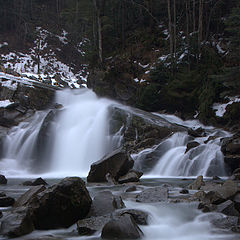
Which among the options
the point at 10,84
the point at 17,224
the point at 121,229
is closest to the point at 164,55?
the point at 10,84

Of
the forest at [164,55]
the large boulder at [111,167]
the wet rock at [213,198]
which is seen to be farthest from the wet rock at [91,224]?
the forest at [164,55]

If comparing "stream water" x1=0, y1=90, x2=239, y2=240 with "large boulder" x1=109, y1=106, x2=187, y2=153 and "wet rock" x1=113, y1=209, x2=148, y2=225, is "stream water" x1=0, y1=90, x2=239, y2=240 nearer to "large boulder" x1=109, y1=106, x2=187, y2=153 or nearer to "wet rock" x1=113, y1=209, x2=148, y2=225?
"wet rock" x1=113, y1=209, x2=148, y2=225

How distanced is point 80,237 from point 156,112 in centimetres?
1517

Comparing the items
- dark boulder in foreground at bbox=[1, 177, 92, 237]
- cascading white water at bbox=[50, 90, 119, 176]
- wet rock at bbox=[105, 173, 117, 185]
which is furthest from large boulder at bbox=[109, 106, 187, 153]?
dark boulder in foreground at bbox=[1, 177, 92, 237]

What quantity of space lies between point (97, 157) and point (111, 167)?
5054mm

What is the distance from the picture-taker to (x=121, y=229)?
4.18m

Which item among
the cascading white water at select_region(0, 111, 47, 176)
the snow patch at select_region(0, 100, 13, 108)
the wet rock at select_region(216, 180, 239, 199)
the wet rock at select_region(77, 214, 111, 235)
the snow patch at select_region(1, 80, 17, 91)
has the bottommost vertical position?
the cascading white water at select_region(0, 111, 47, 176)

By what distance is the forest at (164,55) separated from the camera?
57.7 feet

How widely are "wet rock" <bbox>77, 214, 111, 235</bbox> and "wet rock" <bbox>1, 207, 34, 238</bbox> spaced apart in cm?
76

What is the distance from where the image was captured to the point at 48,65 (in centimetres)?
3872

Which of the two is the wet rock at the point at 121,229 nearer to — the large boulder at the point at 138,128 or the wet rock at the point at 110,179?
the wet rock at the point at 110,179

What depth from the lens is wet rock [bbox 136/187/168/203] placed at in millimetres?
6443

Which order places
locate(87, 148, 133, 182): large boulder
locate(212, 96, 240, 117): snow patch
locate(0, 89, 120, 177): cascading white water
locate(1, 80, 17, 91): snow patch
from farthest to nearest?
locate(1, 80, 17, 91): snow patch → locate(212, 96, 240, 117): snow patch → locate(0, 89, 120, 177): cascading white water → locate(87, 148, 133, 182): large boulder

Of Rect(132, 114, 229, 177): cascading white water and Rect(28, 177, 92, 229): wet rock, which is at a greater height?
Rect(28, 177, 92, 229): wet rock
